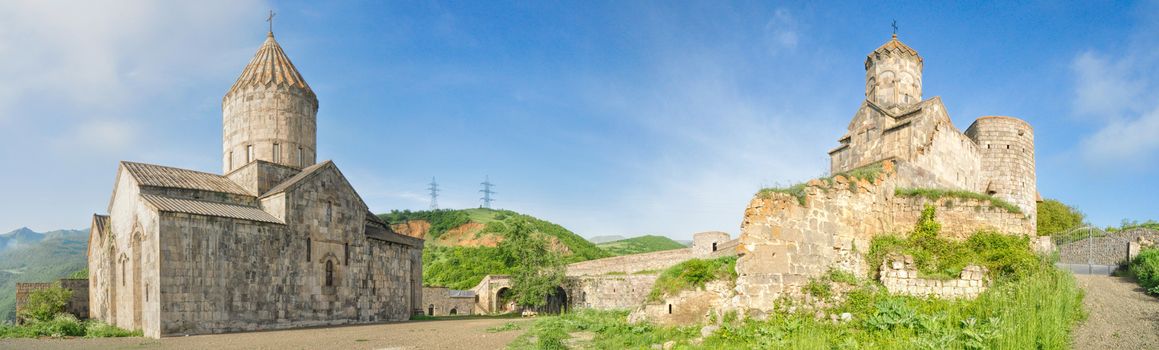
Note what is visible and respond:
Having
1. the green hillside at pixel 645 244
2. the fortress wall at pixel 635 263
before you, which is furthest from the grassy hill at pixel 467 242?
the green hillside at pixel 645 244

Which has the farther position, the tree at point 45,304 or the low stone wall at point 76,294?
the low stone wall at point 76,294

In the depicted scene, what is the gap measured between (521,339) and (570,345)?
1.86m

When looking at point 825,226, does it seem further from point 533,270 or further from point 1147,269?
Result: point 533,270

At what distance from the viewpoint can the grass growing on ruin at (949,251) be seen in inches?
496

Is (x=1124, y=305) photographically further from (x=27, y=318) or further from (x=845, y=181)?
(x=27, y=318)

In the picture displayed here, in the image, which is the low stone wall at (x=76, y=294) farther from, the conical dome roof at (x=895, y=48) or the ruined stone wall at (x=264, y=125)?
the conical dome roof at (x=895, y=48)

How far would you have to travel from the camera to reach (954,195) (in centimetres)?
1409

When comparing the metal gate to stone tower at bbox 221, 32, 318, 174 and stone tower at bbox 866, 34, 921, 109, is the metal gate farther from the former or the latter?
stone tower at bbox 221, 32, 318, 174

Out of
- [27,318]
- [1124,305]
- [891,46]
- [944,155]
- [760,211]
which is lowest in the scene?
[27,318]

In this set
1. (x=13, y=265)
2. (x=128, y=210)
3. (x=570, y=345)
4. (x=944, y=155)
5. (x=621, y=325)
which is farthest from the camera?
(x=13, y=265)

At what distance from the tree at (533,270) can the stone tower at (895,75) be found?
1868 cm

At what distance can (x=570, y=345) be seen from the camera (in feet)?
48.0

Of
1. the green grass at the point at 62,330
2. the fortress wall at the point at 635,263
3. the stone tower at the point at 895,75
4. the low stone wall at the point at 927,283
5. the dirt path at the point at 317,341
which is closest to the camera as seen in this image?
the low stone wall at the point at 927,283

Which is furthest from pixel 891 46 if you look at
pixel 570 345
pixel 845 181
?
pixel 570 345
